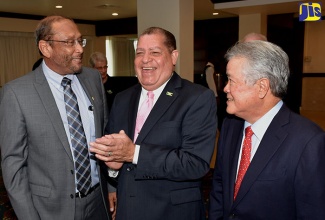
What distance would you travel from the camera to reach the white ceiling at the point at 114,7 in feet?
26.0

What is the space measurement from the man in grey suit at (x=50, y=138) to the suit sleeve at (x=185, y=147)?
47cm

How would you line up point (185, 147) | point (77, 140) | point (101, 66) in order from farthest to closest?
point (101, 66), point (77, 140), point (185, 147)

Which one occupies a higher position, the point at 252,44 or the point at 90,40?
the point at 90,40

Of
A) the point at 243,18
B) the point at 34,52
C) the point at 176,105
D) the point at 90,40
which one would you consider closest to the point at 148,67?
the point at 176,105

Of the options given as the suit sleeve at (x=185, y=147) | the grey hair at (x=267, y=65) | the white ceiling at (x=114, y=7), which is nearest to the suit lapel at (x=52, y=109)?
the suit sleeve at (x=185, y=147)

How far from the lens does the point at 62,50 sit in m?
1.93

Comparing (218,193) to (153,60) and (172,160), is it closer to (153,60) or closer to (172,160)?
(172,160)

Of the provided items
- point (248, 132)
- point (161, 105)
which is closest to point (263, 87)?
point (248, 132)

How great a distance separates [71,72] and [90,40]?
11.8 m

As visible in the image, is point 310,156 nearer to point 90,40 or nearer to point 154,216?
point 154,216

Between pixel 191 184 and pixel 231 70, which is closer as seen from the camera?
pixel 231 70

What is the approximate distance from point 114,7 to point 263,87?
8789mm

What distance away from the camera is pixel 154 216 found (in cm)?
170

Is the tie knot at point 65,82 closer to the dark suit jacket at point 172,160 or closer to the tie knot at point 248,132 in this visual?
the dark suit jacket at point 172,160
